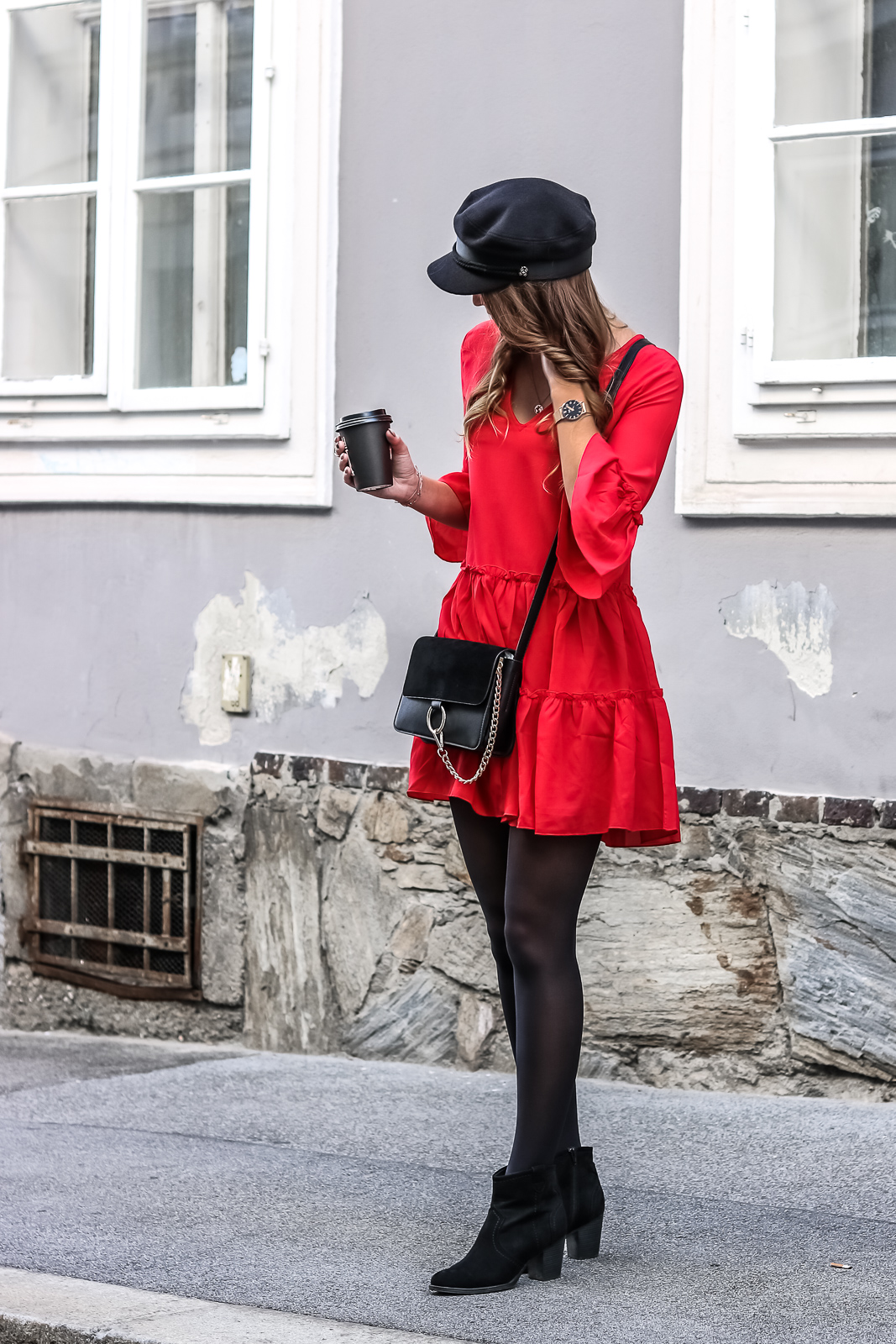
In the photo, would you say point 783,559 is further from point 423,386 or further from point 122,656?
point 122,656

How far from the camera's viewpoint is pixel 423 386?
4551 millimetres

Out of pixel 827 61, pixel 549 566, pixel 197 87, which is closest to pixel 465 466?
pixel 549 566

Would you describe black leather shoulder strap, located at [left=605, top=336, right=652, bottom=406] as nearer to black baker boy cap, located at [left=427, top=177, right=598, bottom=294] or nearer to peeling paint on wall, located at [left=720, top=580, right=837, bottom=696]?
black baker boy cap, located at [left=427, top=177, right=598, bottom=294]

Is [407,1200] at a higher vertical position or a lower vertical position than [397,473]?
lower

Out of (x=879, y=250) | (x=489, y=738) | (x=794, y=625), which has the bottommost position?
(x=489, y=738)

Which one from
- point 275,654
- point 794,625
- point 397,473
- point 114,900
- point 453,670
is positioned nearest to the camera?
→ point 453,670

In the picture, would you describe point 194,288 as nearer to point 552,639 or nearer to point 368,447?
point 368,447

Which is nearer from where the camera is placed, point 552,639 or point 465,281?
point 465,281

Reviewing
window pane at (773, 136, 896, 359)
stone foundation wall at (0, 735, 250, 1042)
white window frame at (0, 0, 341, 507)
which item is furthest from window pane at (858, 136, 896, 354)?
stone foundation wall at (0, 735, 250, 1042)

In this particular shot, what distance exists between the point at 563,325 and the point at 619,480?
11.5 inches

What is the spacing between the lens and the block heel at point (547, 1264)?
2.70 metres

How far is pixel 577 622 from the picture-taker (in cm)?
271

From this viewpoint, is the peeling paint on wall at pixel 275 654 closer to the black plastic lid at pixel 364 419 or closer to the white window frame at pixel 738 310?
the white window frame at pixel 738 310

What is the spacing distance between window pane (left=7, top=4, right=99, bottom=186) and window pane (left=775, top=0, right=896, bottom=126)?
232cm
